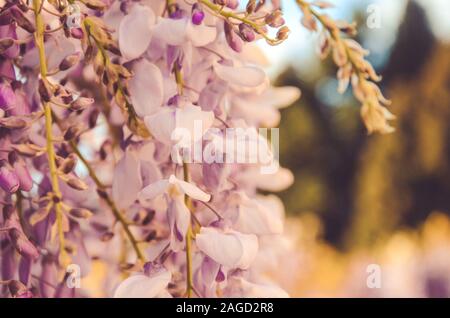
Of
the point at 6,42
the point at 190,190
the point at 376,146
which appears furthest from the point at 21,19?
the point at 376,146

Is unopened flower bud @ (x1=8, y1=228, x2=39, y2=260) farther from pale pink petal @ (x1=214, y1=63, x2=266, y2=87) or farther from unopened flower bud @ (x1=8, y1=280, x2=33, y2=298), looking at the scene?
pale pink petal @ (x1=214, y1=63, x2=266, y2=87)

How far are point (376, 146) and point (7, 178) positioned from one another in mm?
4084

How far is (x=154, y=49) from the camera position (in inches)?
17.5

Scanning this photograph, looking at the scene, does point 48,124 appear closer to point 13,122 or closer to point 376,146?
point 13,122

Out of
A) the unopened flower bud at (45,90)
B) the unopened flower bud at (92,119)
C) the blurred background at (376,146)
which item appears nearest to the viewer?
the unopened flower bud at (45,90)

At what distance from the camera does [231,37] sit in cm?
42

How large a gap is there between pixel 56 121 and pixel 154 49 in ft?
0.28

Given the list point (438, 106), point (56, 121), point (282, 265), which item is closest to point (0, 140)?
point (56, 121)

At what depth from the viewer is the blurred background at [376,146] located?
429 cm

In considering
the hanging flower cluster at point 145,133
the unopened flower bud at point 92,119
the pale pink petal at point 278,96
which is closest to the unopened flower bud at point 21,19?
the hanging flower cluster at point 145,133

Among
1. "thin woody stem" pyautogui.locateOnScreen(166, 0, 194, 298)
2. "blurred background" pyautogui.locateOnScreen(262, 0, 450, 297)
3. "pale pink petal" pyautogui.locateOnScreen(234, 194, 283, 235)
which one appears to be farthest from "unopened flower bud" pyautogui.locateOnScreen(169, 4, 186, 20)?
"blurred background" pyautogui.locateOnScreen(262, 0, 450, 297)

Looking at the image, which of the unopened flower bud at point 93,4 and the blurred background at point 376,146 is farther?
the blurred background at point 376,146

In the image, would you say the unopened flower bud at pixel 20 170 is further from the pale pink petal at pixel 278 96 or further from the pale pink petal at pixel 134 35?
the pale pink petal at pixel 278 96
